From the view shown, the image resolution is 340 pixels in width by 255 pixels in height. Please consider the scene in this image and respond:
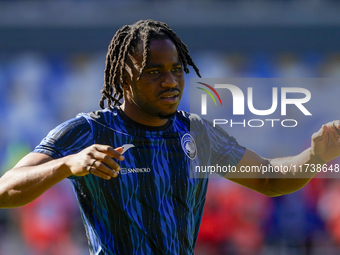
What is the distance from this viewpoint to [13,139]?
5.09 m

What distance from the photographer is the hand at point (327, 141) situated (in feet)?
7.14

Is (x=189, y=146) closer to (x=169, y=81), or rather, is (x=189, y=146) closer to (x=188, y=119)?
(x=188, y=119)

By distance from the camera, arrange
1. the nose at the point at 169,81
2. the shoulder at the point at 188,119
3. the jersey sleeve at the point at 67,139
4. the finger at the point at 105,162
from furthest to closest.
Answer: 1. the shoulder at the point at 188,119
2. the nose at the point at 169,81
3. the jersey sleeve at the point at 67,139
4. the finger at the point at 105,162

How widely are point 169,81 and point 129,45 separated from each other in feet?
0.98

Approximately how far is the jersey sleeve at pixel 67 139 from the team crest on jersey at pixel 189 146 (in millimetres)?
469

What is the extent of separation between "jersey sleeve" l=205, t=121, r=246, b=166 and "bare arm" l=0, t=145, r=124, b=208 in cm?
74

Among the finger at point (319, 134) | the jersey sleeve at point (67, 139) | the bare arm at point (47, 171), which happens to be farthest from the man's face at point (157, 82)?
the finger at point (319, 134)

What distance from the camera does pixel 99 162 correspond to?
Answer: 157cm

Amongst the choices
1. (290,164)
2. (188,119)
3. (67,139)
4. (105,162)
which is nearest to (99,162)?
(105,162)

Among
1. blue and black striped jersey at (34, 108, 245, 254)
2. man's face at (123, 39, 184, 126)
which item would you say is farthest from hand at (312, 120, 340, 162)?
man's face at (123, 39, 184, 126)

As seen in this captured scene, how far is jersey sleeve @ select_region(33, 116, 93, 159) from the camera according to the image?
6.15 feet

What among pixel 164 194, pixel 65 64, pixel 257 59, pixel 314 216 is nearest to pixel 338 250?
pixel 314 216

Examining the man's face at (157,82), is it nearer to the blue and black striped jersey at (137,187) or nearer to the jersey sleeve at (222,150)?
the blue and black striped jersey at (137,187)

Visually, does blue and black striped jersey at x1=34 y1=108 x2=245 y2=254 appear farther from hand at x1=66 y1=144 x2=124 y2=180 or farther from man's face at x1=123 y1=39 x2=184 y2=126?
hand at x1=66 y1=144 x2=124 y2=180
